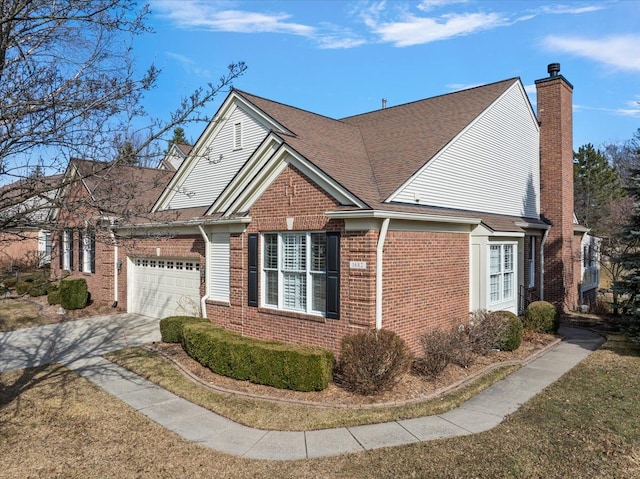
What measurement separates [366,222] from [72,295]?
13690mm

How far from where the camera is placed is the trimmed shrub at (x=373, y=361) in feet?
25.5

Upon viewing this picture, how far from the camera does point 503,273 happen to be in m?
13.0

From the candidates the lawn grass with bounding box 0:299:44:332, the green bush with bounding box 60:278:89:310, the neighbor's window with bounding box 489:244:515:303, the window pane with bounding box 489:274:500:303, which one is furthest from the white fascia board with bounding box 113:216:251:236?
the window pane with bounding box 489:274:500:303

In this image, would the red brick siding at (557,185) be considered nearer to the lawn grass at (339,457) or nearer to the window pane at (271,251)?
the lawn grass at (339,457)

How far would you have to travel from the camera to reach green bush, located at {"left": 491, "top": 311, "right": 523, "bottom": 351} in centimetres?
1071

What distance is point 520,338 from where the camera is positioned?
37.0 ft

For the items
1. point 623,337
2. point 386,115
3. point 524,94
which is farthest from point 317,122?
→ point 623,337

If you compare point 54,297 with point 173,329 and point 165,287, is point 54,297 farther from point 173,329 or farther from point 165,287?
point 173,329

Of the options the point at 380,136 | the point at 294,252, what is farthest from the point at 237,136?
the point at 294,252

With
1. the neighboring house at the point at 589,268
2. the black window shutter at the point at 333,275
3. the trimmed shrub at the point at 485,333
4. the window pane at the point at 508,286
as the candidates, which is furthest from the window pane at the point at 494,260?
the neighboring house at the point at 589,268

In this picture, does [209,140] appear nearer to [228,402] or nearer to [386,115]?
[386,115]

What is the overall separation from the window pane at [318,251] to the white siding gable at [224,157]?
5.14 m

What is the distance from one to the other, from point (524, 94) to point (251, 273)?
12343mm

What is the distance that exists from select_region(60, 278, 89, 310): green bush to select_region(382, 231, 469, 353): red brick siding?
13.6 meters
